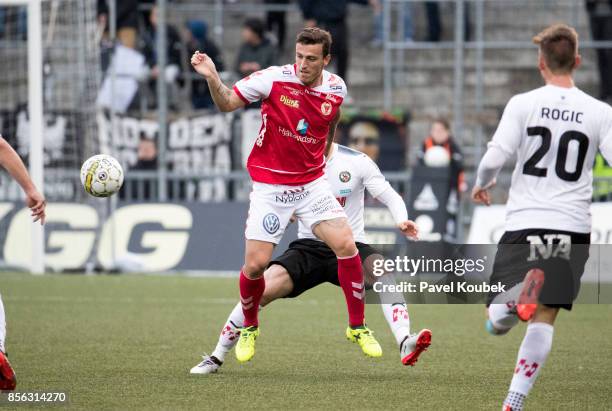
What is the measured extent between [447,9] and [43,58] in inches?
303

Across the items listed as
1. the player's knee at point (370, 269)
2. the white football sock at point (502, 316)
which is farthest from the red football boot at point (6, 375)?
the player's knee at point (370, 269)

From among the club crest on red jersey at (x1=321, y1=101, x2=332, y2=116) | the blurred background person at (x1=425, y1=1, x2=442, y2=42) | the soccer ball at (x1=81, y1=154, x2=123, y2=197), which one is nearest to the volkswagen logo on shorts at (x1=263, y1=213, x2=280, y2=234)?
the club crest on red jersey at (x1=321, y1=101, x2=332, y2=116)

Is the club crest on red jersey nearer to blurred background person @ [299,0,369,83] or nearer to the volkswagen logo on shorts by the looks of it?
the volkswagen logo on shorts

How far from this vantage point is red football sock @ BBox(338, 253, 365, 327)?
Answer: 8477mm

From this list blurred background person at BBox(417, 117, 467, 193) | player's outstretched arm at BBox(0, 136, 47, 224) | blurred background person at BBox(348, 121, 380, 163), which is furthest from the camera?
blurred background person at BBox(348, 121, 380, 163)

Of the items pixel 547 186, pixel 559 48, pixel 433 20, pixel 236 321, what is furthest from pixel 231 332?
pixel 433 20

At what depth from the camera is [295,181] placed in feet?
27.9

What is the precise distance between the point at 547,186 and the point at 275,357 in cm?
348

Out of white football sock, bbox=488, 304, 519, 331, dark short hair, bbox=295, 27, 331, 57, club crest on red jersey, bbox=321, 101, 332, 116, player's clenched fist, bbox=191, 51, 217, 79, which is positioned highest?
dark short hair, bbox=295, 27, 331, 57

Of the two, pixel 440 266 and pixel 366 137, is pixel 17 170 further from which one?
pixel 366 137

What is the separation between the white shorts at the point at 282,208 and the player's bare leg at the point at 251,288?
0.25 feet

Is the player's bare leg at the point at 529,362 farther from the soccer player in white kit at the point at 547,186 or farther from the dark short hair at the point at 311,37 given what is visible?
the dark short hair at the point at 311,37

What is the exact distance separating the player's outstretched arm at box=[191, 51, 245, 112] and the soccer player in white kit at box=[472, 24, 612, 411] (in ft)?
6.69

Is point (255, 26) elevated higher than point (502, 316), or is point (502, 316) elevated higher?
point (255, 26)
